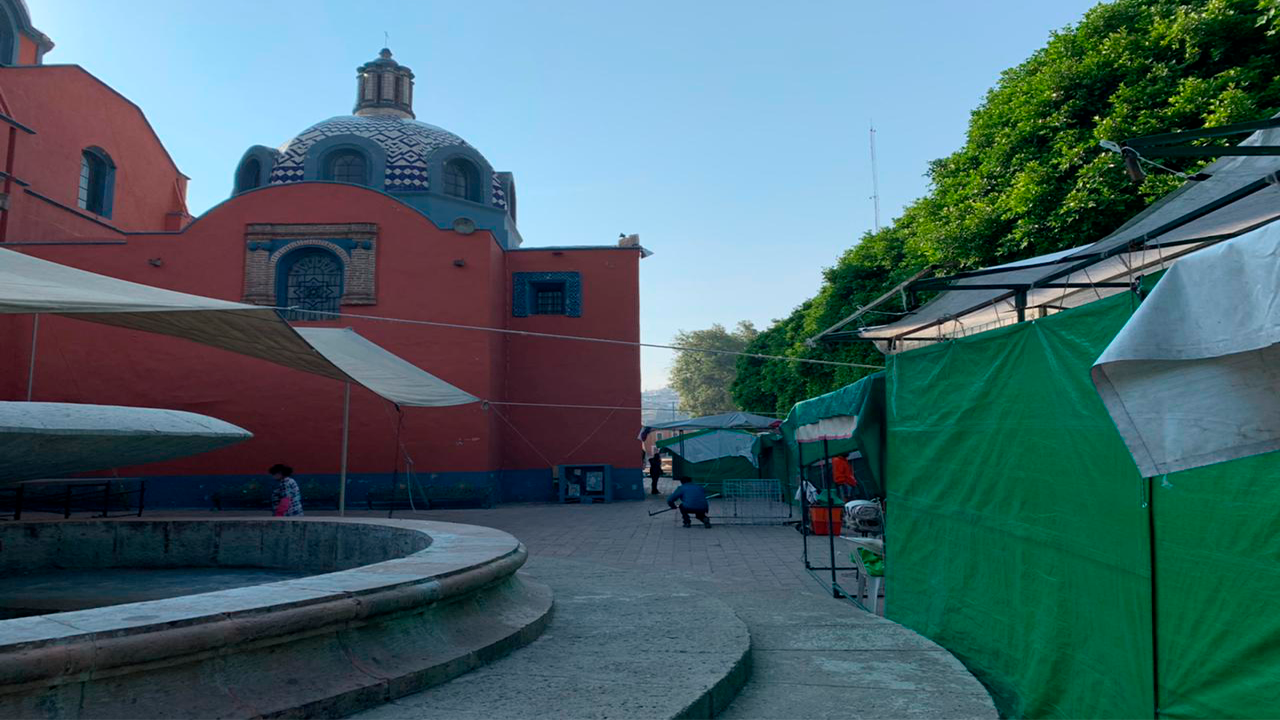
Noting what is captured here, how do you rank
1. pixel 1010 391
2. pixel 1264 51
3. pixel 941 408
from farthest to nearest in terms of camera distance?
pixel 1264 51 → pixel 941 408 → pixel 1010 391

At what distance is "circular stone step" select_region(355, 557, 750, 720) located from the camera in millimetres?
3350

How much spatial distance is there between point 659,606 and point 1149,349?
412cm

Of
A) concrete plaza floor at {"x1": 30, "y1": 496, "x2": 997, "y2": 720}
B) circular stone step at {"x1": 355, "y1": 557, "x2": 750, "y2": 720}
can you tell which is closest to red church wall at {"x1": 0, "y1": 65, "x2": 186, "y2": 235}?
concrete plaza floor at {"x1": 30, "y1": 496, "x2": 997, "y2": 720}

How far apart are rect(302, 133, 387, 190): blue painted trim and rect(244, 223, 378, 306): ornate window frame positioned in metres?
4.76

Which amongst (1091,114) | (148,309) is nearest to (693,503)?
(1091,114)

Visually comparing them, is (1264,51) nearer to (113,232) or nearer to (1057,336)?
(1057,336)

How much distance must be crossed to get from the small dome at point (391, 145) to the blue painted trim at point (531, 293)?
5158 mm

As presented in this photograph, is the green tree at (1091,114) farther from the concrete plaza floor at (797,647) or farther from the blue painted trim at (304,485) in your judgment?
the blue painted trim at (304,485)

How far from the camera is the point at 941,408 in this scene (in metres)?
5.43

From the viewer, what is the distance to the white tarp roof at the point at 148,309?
502 cm

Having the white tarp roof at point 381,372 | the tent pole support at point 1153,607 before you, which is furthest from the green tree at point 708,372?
the tent pole support at point 1153,607

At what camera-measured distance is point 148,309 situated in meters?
5.26

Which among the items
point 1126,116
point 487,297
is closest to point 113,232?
point 487,297

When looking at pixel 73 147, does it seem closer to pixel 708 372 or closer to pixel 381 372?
pixel 381 372
